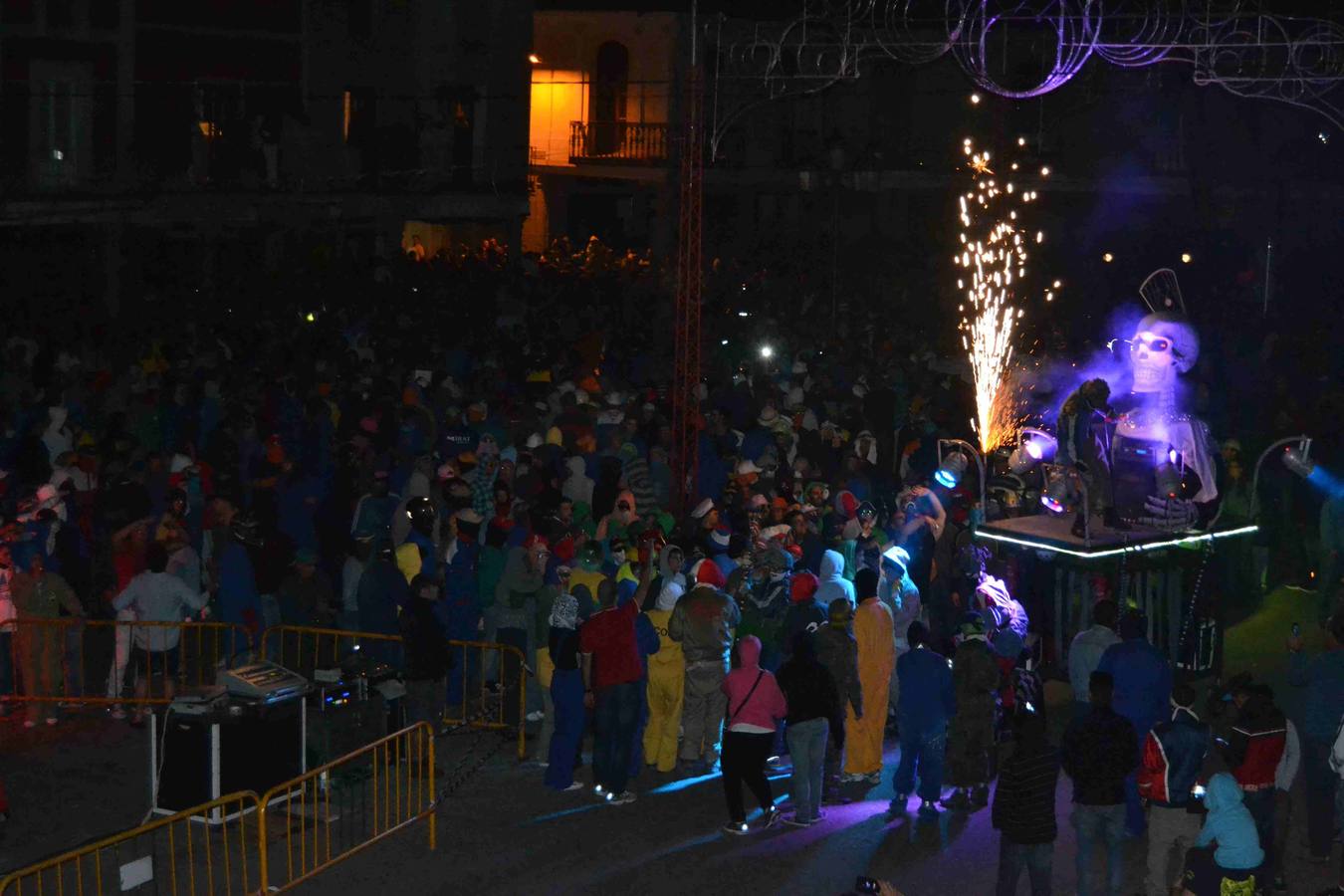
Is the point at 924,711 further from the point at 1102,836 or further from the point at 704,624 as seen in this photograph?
the point at 1102,836

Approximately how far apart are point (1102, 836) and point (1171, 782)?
48 centimetres

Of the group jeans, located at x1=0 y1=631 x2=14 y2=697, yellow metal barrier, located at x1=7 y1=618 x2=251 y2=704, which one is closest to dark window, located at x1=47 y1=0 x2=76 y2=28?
yellow metal barrier, located at x1=7 y1=618 x2=251 y2=704

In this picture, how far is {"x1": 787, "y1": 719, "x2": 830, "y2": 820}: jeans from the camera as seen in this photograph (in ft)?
36.0

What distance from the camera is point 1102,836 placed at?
31.9ft

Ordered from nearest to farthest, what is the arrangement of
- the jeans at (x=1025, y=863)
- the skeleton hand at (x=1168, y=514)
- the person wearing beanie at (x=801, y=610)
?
the jeans at (x=1025, y=863)
the person wearing beanie at (x=801, y=610)
the skeleton hand at (x=1168, y=514)

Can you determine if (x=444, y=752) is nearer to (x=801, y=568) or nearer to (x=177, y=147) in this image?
(x=801, y=568)

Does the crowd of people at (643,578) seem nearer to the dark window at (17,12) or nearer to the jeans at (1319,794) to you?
the jeans at (1319,794)

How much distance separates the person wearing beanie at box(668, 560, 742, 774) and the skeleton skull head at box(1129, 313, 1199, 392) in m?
4.41

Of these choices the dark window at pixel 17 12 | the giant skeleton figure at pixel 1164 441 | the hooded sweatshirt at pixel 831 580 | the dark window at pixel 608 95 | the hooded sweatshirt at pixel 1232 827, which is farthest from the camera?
the dark window at pixel 608 95

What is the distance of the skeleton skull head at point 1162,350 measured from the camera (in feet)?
48.0

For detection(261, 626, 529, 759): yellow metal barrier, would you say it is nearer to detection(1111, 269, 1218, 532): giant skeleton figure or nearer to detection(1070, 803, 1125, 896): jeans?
detection(1070, 803, 1125, 896): jeans

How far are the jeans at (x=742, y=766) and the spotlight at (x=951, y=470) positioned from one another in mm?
4725

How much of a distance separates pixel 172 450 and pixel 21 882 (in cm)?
784

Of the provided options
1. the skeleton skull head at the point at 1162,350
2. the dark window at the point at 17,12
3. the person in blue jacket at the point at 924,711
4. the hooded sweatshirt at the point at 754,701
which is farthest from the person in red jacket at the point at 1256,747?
the dark window at the point at 17,12
